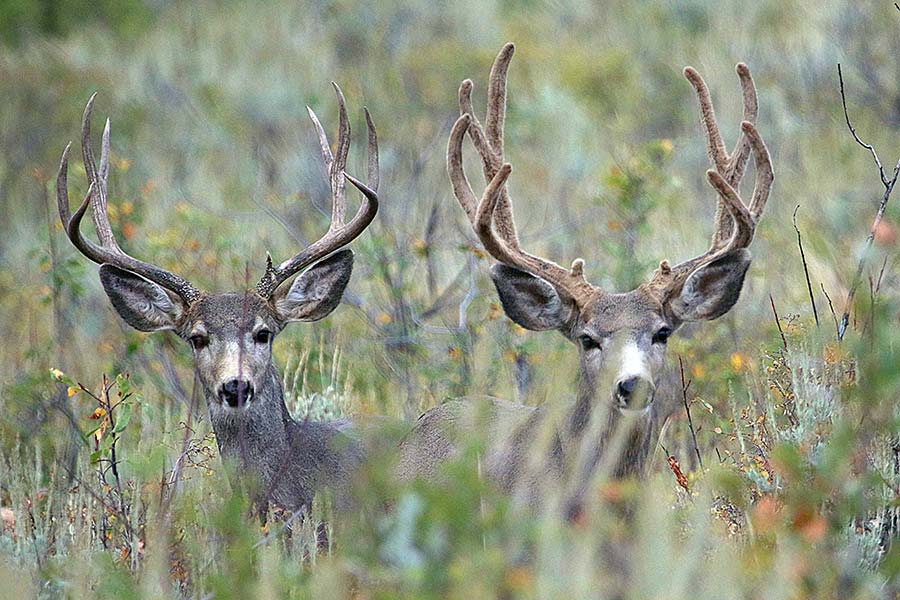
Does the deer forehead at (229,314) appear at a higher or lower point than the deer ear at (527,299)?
higher

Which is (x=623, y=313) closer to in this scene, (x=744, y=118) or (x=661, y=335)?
(x=661, y=335)

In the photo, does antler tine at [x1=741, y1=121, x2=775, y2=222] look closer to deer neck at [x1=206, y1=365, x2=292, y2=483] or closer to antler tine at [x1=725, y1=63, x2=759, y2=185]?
antler tine at [x1=725, y1=63, x2=759, y2=185]

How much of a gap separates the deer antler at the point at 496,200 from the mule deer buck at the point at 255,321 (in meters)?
0.43

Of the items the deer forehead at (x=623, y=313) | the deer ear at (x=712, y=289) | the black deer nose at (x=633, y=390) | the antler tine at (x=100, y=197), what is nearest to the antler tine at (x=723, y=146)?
the deer ear at (x=712, y=289)

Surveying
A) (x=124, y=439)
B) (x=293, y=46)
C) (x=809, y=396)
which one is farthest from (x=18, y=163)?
(x=809, y=396)

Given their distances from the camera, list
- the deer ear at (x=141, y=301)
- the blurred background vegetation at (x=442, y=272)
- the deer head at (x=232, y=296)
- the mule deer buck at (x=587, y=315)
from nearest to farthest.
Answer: the blurred background vegetation at (x=442, y=272) → the mule deer buck at (x=587, y=315) → the deer head at (x=232, y=296) → the deer ear at (x=141, y=301)

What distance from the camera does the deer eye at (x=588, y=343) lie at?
245 inches

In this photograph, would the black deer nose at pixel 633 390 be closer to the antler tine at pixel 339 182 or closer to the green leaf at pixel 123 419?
the green leaf at pixel 123 419

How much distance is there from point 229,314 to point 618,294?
174 centimetres

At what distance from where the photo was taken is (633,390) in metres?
5.72

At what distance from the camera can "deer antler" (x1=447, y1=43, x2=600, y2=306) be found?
638 centimetres

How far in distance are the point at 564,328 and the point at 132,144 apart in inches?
486

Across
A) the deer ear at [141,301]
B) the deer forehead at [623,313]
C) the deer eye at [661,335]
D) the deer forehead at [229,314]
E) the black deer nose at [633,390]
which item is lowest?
the black deer nose at [633,390]

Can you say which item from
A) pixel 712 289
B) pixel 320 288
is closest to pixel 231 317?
pixel 320 288
